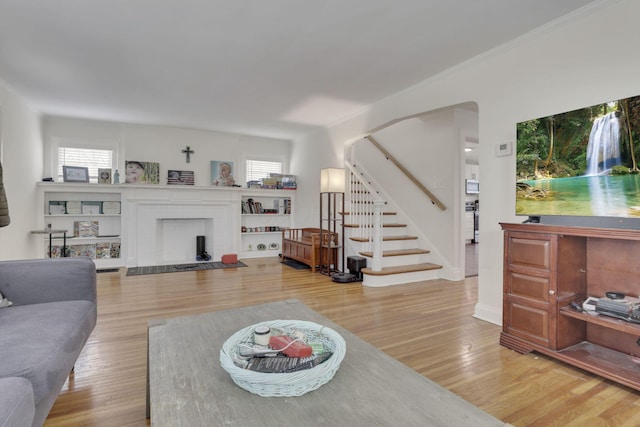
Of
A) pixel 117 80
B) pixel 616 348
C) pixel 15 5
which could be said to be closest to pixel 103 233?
pixel 117 80

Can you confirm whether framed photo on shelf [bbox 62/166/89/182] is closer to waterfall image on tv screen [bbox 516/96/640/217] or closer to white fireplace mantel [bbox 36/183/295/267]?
white fireplace mantel [bbox 36/183/295/267]

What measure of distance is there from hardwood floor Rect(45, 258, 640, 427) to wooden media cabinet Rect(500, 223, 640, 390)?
13cm

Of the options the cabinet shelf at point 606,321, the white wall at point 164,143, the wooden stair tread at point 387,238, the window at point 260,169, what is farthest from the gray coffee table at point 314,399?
the window at point 260,169

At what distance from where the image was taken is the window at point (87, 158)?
17.6ft

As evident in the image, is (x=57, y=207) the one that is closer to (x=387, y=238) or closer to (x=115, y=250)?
(x=115, y=250)

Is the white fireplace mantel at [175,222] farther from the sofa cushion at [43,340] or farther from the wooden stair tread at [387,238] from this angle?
the sofa cushion at [43,340]

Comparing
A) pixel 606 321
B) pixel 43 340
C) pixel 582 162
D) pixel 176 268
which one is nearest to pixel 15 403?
pixel 43 340

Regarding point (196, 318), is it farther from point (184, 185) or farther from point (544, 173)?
point (184, 185)

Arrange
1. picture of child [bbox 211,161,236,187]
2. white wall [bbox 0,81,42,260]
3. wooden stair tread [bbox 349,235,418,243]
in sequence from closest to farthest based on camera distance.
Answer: white wall [bbox 0,81,42,260] → wooden stair tread [bbox 349,235,418,243] → picture of child [bbox 211,161,236,187]

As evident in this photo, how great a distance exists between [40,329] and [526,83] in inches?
138

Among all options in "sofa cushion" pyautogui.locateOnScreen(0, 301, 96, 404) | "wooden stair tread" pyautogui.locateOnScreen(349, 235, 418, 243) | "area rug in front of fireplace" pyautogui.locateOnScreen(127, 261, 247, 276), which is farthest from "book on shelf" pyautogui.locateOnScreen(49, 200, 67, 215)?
"wooden stair tread" pyautogui.locateOnScreen(349, 235, 418, 243)

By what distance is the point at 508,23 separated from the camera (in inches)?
99.0

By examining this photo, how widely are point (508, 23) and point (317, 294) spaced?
3068 millimetres

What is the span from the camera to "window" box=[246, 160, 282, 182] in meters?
6.91
